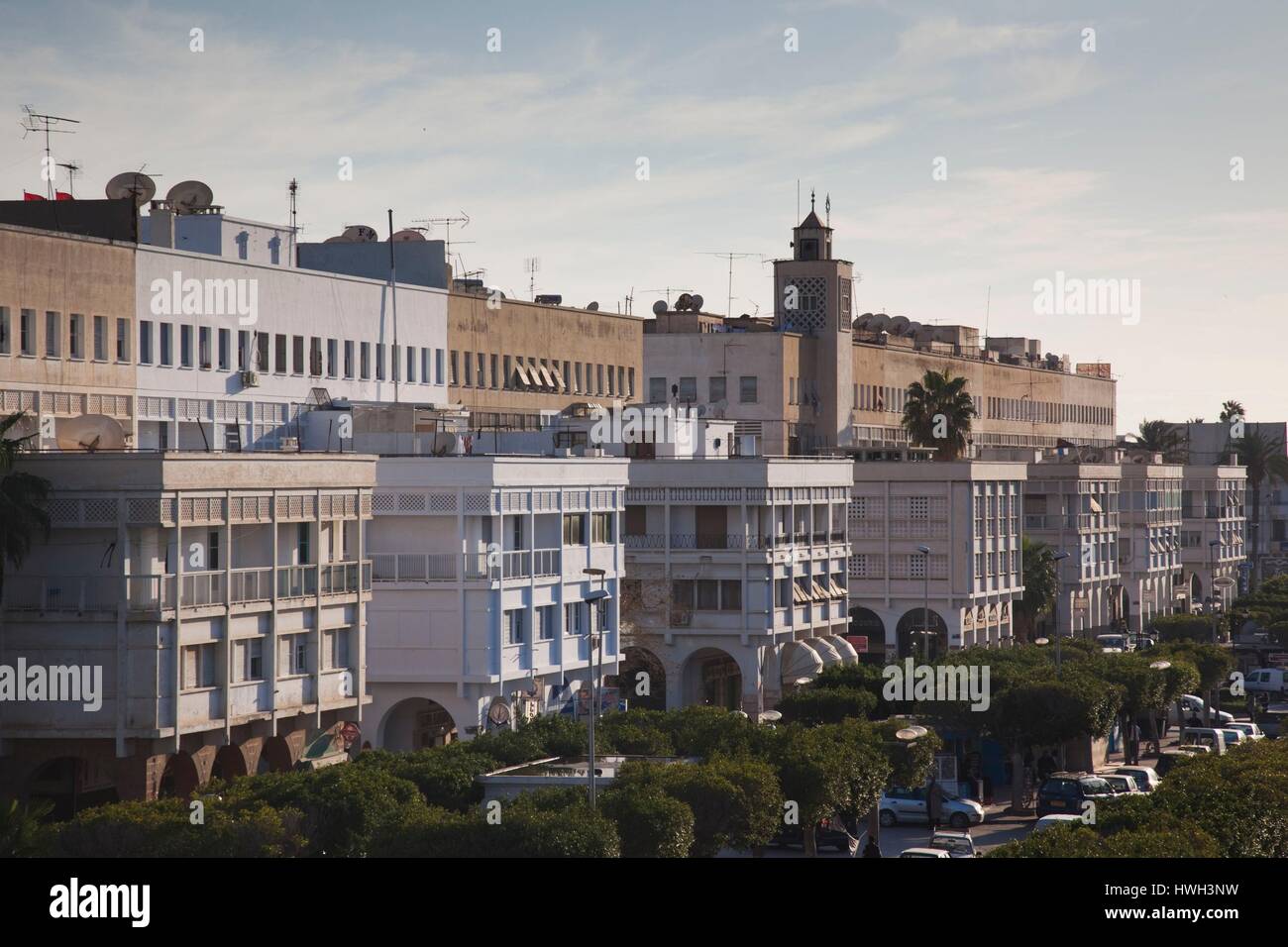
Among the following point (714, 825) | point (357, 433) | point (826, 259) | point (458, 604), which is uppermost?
point (826, 259)

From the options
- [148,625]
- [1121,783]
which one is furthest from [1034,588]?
[148,625]

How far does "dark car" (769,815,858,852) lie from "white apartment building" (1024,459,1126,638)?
54.7 meters

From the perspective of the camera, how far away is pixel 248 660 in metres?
41.6

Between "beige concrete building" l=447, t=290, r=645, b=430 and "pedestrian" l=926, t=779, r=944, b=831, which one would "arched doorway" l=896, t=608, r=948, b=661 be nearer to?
"beige concrete building" l=447, t=290, r=645, b=430

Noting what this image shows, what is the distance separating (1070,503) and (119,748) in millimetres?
78990

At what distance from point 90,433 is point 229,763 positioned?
7.32m

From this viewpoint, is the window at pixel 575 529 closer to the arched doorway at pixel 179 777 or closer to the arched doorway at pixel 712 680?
the arched doorway at pixel 712 680

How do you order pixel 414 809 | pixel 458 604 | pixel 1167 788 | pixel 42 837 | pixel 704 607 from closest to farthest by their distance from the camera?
pixel 42 837 → pixel 414 809 → pixel 1167 788 → pixel 458 604 → pixel 704 607

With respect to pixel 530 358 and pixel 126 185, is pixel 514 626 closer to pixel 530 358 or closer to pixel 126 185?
pixel 126 185

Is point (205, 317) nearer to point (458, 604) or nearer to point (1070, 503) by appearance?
point (458, 604)

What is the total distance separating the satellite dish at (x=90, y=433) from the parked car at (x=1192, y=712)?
53.2 m

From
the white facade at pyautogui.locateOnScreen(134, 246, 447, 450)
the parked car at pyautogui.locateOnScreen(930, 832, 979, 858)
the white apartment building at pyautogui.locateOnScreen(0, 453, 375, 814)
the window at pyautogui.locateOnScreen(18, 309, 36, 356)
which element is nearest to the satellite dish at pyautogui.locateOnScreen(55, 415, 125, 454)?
the white apartment building at pyautogui.locateOnScreen(0, 453, 375, 814)

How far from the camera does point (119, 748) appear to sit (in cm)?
3806
